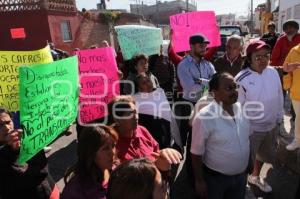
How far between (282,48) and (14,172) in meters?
4.63

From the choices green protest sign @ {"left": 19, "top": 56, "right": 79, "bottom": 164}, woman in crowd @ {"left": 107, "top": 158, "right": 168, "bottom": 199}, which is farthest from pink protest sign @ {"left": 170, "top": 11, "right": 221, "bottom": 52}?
woman in crowd @ {"left": 107, "top": 158, "right": 168, "bottom": 199}

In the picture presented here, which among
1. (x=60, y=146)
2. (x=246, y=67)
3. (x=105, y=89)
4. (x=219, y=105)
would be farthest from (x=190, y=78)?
(x=60, y=146)

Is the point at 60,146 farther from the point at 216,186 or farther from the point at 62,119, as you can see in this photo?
the point at 216,186

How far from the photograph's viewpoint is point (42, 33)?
56.4ft

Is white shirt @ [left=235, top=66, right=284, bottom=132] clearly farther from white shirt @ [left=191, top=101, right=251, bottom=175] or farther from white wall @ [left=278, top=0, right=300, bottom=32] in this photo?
white wall @ [left=278, top=0, right=300, bottom=32]

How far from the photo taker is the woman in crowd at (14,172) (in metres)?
2.07

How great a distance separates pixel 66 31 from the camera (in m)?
19.1

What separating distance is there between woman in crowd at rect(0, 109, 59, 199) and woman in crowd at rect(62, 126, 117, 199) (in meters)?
0.32

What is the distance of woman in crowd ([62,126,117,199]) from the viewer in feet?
6.03

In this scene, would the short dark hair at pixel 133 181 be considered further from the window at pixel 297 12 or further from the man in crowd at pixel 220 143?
the window at pixel 297 12

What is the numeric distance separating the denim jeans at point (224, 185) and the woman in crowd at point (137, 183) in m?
1.25

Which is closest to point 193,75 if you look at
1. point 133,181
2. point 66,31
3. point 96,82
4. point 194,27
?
point 96,82

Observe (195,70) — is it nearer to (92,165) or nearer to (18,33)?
(92,165)

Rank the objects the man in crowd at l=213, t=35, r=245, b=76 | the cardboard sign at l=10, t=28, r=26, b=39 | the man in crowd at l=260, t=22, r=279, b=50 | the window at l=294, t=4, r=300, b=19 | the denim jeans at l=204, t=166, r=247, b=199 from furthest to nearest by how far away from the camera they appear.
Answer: the window at l=294, t=4, r=300, b=19 → the cardboard sign at l=10, t=28, r=26, b=39 → the man in crowd at l=260, t=22, r=279, b=50 → the man in crowd at l=213, t=35, r=245, b=76 → the denim jeans at l=204, t=166, r=247, b=199
